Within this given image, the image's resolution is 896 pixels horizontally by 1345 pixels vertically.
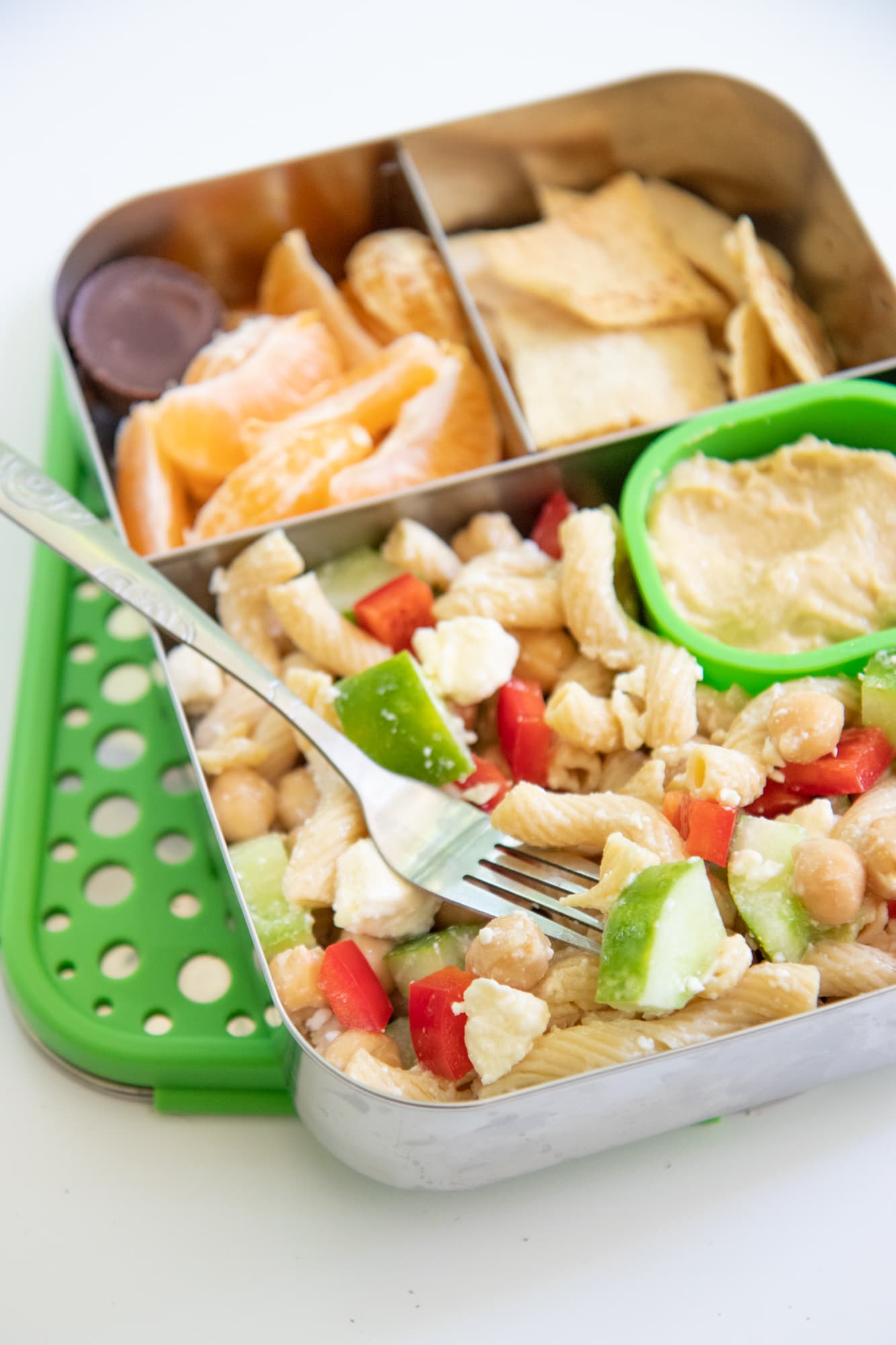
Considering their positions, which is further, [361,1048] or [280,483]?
[280,483]

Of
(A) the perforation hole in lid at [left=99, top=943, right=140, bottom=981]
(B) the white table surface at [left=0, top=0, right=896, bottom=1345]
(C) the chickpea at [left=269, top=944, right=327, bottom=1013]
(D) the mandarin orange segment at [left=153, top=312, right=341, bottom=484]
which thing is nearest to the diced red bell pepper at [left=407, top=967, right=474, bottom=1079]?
(C) the chickpea at [left=269, top=944, right=327, bottom=1013]

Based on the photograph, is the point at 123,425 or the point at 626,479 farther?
the point at 123,425

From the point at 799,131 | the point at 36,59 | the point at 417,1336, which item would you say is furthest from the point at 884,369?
the point at 36,59

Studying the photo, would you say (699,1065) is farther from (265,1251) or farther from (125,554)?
(125,554)

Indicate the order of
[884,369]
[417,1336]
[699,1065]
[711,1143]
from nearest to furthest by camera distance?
[699,1065], [417,1336], [711,1143], [884,369]

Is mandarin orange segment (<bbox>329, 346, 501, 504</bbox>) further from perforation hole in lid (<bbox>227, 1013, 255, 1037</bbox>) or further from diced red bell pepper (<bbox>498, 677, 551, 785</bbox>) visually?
perforation hole in lid (<bbox>227, 1013, 255, 1037</bbox>)

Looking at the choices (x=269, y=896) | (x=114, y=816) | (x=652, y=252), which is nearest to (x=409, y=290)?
(x=652, y=252)

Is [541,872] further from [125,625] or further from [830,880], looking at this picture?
[125,625]
